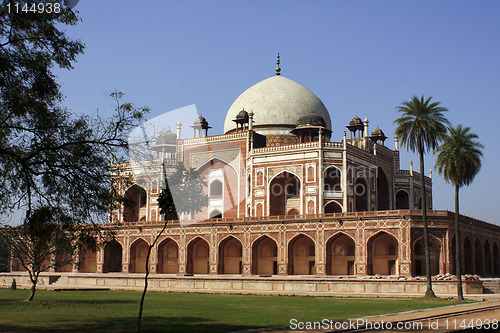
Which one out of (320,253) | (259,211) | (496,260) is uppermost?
(259,211)

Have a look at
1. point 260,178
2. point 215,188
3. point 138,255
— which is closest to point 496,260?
point 260,178

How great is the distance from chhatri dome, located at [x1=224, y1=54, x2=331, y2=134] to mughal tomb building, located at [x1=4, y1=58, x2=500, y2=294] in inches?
4.3

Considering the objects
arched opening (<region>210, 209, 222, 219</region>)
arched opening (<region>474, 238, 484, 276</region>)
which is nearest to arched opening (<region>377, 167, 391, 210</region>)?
arched opening (<region>474, 238, 484, 276</region>)

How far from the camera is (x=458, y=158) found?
3033cm

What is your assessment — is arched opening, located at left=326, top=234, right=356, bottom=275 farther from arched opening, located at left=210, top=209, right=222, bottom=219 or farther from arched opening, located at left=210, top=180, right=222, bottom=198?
arched opening, located at left=210, top=180, right=222, bottom=198

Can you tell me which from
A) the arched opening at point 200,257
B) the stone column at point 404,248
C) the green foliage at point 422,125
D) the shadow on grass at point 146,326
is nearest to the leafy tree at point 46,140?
the shadow on grass at point 146,326

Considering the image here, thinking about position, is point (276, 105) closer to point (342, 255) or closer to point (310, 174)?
point (310, 174)

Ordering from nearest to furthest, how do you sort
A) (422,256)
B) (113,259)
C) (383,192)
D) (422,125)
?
1. (422,125)
2. (422,256)
3. (113,259)
4. (383,192)

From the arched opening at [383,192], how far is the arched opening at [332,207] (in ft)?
31.6

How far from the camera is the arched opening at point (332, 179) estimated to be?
1796 inches

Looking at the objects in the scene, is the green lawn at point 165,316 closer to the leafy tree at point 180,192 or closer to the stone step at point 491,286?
the leafy tree at point 180,192

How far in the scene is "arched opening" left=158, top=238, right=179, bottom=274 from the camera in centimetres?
4894

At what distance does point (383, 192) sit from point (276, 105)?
12.8 metres

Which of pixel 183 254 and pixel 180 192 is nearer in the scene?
pixel 180 192
